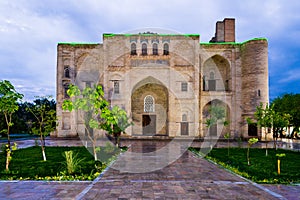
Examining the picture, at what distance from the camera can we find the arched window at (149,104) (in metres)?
32.2

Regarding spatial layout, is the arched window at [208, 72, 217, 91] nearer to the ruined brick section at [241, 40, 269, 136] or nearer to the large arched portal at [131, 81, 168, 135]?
the ruined brick section at [241, 40, 269, 136]

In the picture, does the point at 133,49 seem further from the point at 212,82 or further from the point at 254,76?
the point at 254,76

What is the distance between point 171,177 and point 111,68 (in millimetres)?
22221

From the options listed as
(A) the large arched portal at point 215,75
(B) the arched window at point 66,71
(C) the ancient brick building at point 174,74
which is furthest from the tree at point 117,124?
(A) the large arched portal at point 215,75

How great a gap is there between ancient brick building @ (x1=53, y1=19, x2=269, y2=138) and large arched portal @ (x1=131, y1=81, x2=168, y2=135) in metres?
1.15

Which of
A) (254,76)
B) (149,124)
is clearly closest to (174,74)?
(149,124)

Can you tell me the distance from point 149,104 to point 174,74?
5447 millimetres

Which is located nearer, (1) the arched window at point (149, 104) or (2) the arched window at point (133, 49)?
(2) the arched window at point (133, 49)

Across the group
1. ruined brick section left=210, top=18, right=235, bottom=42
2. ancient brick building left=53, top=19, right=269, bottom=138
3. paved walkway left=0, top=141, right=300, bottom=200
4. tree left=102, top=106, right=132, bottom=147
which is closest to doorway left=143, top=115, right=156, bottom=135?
ancient brick building left=53, top=19, right=269, bottom=138

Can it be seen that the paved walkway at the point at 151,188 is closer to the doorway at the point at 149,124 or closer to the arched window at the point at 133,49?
the arched window at the point at 133,49

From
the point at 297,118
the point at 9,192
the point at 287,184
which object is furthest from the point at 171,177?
the point at 297,118

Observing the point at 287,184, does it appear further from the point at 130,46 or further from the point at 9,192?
the point at 130,46

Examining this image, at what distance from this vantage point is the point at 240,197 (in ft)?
21.8

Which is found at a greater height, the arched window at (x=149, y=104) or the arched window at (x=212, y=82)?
the arched window at (x=212, y=82)
